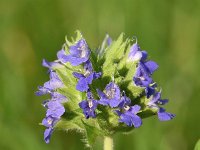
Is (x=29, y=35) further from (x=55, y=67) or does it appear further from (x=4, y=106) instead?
(x=55, y=67)

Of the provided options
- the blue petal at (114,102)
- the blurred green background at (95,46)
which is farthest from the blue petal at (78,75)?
the blurred green background at (95,46)

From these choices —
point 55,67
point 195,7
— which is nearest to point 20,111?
point 55,67

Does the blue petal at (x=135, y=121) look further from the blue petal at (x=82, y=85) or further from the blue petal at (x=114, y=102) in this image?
the blue petal at (x=82, y=85)

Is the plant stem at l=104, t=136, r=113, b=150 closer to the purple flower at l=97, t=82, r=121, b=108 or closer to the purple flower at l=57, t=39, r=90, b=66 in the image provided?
the purple flower at l=97, t=82, r=121, b=108

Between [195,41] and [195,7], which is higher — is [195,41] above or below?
below

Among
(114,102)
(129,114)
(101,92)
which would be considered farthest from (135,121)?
(101,92)

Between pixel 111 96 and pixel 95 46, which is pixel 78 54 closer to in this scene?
pixel 111 96
